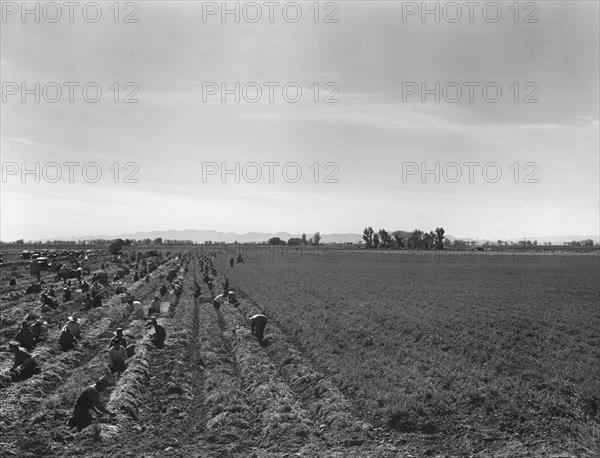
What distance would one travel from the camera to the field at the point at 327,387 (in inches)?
435

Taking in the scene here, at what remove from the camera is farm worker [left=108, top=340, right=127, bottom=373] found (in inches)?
651

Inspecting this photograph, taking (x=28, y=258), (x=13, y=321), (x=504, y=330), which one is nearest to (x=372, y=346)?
(x=504, y=330)

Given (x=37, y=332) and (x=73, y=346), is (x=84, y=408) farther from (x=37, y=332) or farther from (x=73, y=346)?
(x=37, y=332)

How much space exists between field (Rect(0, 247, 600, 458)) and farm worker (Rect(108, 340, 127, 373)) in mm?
405

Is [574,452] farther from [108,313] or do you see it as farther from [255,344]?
[108,313]

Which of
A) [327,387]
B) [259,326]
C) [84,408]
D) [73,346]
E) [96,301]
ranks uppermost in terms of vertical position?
[96,301]

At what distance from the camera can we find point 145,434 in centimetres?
1157

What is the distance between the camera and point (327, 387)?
14.7 meters

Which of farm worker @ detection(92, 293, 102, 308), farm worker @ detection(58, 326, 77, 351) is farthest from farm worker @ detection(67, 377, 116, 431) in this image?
farm worker @ detection(92, 293, 102, 308)

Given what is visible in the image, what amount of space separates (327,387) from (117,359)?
7.63 m

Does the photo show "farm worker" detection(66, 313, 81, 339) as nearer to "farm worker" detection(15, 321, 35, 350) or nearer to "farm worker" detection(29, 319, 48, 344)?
"farm worker" detection(29, 319, 48, 344)

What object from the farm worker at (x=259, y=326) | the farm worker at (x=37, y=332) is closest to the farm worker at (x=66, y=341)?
the farm worker at (x=37, y=332)

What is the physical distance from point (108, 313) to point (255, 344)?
12044 millimetres

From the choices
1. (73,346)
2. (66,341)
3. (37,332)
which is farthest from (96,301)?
(66,341)
